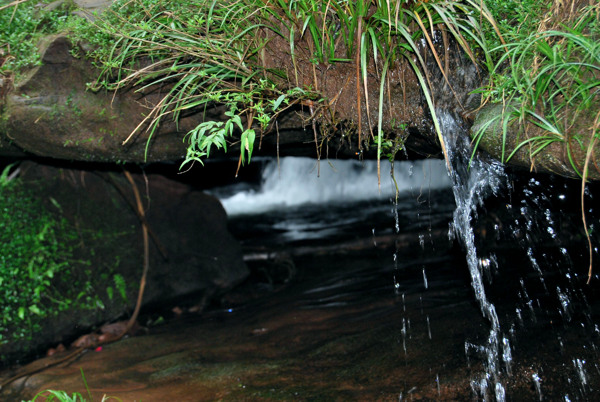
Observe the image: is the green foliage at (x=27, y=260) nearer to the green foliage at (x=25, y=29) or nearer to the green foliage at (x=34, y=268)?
the green foliage at (x=34, y=268)

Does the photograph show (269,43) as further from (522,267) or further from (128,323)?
(522,267)

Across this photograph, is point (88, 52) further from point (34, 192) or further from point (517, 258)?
point (517, 258)

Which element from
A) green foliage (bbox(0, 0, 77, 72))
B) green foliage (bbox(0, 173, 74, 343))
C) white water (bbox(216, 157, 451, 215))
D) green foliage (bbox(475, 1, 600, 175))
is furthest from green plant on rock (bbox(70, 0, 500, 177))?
white water (bbox(216, 157, 451, 215))

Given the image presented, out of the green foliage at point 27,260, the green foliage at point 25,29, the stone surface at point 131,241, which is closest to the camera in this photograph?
the green foliage at point 25,29

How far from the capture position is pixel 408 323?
3.99 m

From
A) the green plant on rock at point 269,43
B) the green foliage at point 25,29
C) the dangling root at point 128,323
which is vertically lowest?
the dangling root at point 128,323

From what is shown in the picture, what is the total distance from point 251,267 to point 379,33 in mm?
4302

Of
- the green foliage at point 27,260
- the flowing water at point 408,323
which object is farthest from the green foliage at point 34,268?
the flowing water at point 408,323

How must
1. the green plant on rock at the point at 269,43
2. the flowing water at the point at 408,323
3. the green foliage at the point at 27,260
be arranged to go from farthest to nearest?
the green foliage at the point at 27,260 → the flowing water at the point at 408,323 → the green plant on rock at the point at 269,43

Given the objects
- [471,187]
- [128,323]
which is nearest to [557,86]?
[471,187]

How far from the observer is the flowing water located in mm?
3094

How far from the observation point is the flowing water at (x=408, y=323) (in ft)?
10.2

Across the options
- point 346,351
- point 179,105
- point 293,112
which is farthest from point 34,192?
point 346,351

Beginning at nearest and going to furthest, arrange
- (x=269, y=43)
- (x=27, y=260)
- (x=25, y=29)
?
(x=269, y=43), (x=25, y=29), (x=27, y=260)
